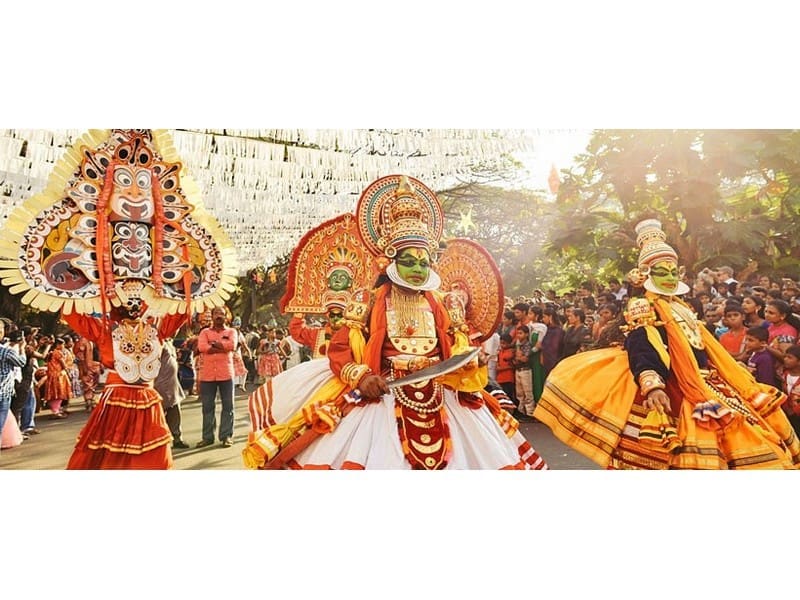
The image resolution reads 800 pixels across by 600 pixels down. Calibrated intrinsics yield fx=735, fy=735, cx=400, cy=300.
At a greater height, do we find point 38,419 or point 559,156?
point 559,156

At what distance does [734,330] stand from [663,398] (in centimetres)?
90

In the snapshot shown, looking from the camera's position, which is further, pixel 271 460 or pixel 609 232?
pixel 609 232

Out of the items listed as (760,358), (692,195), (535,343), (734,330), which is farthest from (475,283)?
(760,358)

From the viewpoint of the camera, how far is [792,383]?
5793 millimetres

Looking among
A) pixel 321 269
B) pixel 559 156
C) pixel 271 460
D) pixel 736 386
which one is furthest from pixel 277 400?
pixel 736 386

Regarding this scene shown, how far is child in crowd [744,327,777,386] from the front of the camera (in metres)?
5.81

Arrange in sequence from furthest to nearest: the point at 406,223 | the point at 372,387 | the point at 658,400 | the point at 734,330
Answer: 1. the point at 734,330
2. the point at 406,223
3. the point at 658,400
4. the point at 372,387

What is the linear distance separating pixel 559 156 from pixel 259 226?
2465mm

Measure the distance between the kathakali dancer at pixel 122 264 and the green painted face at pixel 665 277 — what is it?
11.0 feet

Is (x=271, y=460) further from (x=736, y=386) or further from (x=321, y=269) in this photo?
(x=736, y=386)

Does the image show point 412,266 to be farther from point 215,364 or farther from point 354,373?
point 215,364

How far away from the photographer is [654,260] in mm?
5793

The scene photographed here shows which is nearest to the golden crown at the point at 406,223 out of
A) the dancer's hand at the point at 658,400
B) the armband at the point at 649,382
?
the armband at the point at 649,382

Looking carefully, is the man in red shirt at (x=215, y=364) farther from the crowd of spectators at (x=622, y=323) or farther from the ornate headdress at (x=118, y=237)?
the crowd of spectators at (x=622, y=323)
